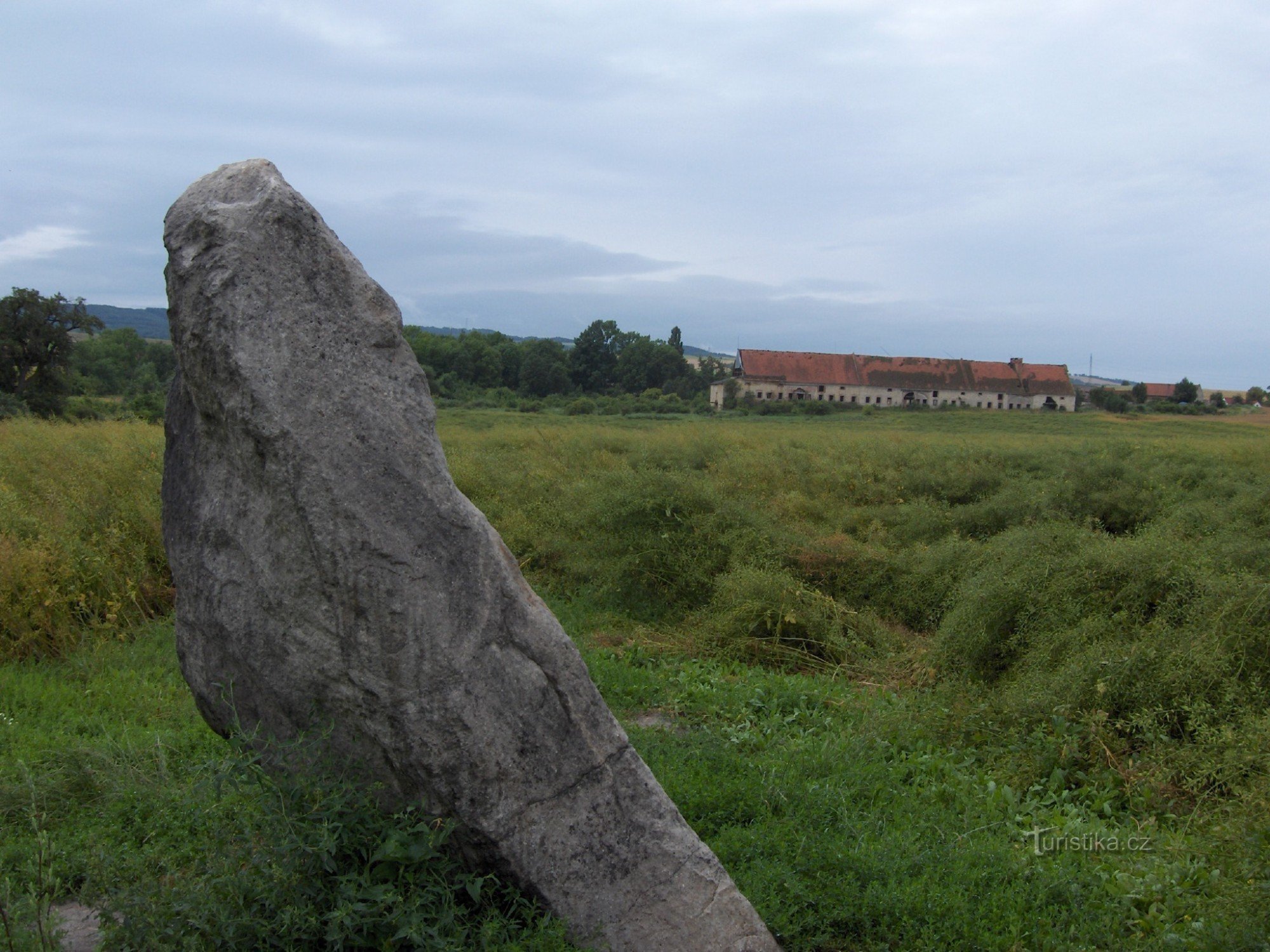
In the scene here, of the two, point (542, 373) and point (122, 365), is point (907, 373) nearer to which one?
point (542, 373)

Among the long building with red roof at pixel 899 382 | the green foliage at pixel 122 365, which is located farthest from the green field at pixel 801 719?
the long building with red roof at pixel 899 382

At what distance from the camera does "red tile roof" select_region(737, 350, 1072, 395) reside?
30312 mm

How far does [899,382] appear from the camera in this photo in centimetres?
3078

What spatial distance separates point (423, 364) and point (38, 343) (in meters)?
9.13

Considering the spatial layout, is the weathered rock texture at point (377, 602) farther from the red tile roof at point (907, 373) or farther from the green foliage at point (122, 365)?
the red tile roof at point (907, 373)

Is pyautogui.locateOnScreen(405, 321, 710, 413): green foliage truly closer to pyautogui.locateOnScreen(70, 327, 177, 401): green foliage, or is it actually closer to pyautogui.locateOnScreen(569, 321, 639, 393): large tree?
pyautogui.locateOnScreen(569, 321, 639, 393): large tree

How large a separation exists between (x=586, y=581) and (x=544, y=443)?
715 cm

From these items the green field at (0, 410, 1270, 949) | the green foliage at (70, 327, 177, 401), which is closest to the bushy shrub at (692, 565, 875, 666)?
the green field at (0, 410, 1270, 949)

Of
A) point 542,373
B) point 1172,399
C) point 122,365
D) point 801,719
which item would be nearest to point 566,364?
point 542,373

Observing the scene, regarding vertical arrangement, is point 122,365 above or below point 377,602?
above

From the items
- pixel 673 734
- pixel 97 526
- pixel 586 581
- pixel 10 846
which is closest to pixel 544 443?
pixel 586 581

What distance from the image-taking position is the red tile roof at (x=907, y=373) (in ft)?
99.5

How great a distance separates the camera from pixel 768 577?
7250mm

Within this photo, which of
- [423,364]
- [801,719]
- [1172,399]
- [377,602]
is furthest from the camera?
[1172,399]
